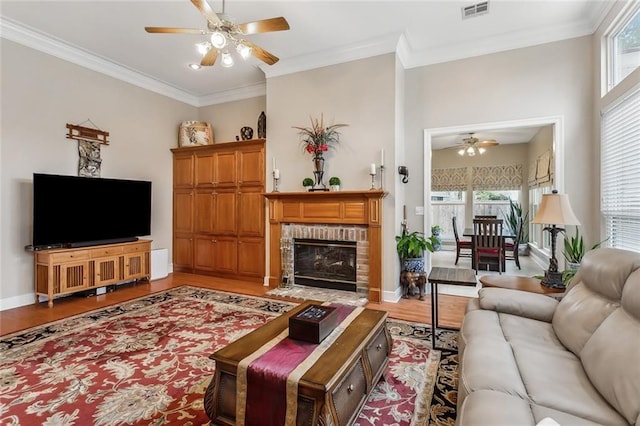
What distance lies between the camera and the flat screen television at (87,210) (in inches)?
153

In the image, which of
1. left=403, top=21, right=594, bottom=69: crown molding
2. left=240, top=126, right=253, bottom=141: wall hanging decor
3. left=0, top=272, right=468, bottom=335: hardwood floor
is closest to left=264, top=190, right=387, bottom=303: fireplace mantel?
left=0, top=272, right=468, bottom=335: hardwood floor

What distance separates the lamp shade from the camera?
8.79 ft

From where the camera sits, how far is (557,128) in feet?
12.5

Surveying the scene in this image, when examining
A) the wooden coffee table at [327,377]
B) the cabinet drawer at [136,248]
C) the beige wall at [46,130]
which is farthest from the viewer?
the cabinet drawer at [136,248]

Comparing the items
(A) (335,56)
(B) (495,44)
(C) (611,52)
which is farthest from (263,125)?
(C) (611,52)

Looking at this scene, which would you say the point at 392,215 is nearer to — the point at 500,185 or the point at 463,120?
the point at 463,120

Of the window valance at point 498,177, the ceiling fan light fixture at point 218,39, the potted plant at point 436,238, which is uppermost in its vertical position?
the ceiling fan light fixture at point 218,39

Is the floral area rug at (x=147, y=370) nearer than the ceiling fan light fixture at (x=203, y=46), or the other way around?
the floral area rug at (x=147, y=370)

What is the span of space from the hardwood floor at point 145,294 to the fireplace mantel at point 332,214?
37cm

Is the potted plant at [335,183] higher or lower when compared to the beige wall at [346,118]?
lower

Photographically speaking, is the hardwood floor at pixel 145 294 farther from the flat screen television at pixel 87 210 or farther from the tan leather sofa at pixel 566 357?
the tan leather sofa at pixel 566 357

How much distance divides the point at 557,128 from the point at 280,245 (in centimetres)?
393

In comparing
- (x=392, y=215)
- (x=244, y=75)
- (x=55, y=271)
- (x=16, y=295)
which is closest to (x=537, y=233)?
(x=392, y=215)

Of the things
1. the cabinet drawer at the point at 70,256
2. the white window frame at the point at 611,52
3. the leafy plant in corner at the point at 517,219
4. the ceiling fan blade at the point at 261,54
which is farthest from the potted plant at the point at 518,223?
the cabinet drawer at the point at 70,256
